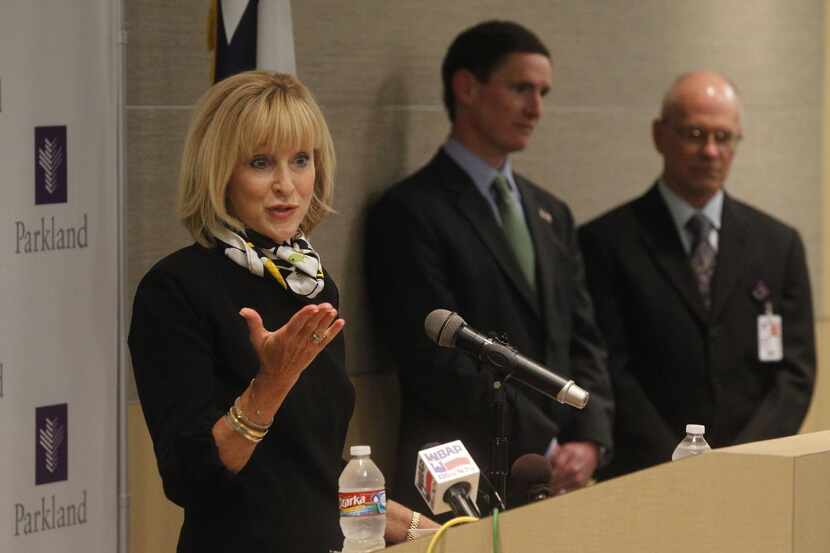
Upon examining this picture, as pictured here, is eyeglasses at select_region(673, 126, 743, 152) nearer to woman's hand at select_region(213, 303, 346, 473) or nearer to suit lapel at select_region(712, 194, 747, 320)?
suit lapel at select_region(712, 194, 747, 320)

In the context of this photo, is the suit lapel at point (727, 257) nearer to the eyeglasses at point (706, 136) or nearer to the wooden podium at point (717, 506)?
the eyeglasses at point (706, 136)

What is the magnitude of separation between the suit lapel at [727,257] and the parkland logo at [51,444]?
91.1 inches

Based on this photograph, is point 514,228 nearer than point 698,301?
Yes

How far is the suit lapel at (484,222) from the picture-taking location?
4.05 meters

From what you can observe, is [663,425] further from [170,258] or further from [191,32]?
[170,258]

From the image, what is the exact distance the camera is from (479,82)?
427cm

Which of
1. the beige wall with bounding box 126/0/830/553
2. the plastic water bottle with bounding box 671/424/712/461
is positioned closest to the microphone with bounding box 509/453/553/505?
the plastic water bottle with bounding box 671/424/712/461

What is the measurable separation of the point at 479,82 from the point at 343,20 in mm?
445

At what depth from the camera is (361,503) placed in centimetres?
220

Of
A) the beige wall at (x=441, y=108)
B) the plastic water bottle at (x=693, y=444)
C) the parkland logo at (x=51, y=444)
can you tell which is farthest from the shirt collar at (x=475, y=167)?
the plastic water bottle at (x=693, y=444)

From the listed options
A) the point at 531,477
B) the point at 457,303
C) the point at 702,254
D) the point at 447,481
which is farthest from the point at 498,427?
the point at 702,254

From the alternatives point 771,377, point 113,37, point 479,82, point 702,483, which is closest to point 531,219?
point 479,82

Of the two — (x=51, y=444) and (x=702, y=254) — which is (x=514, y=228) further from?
(x=51, y=444)

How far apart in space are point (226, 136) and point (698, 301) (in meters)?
2.40
